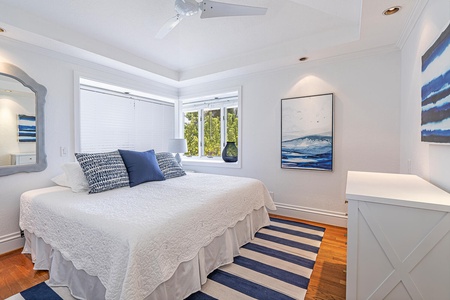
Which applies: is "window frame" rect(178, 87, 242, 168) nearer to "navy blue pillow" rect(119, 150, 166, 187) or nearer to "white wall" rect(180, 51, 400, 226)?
"white wall" rect(180, 51, 400, 226)

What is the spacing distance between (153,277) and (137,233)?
0.28 meters

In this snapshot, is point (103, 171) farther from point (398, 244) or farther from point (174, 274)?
point (398, 244)

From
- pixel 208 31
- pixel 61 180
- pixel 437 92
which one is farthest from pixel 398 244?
pixel 61 180

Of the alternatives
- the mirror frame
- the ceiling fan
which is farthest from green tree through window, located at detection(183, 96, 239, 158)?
the mirror frame

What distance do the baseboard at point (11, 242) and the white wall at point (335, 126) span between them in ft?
9.65

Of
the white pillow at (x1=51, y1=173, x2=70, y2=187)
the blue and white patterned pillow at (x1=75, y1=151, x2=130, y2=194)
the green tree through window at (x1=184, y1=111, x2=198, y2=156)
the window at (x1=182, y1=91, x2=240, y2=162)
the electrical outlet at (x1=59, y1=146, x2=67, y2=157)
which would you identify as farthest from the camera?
the green tree through window at (x1=184, y1=111, x2=198, y2=156)

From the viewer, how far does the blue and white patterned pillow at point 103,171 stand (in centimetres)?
224

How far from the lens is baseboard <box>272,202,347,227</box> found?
298cm

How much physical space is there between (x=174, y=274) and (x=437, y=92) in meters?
2.11

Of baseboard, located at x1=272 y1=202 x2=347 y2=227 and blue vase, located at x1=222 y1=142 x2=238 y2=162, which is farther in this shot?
blue vase, located at x1=222 y1=142 x2=238 y2=162

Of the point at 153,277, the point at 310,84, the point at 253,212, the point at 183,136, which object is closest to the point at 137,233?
the point at 153,277

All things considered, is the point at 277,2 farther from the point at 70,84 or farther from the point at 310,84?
the point at 70,84

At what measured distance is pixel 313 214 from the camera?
3.16 metres

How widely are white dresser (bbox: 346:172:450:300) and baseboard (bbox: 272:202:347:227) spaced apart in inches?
71.1
